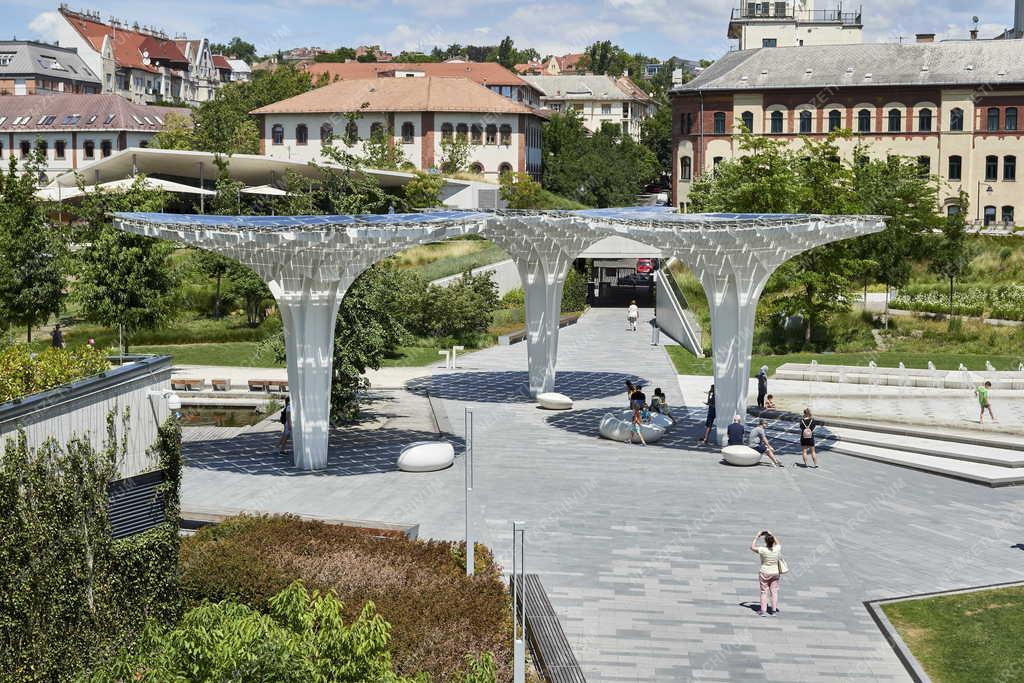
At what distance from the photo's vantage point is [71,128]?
9744cm

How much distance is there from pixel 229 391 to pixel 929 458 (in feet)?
58.0

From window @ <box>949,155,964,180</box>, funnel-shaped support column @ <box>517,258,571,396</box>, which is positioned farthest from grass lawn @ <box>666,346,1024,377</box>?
window @ <box>949,155,964,180</box>

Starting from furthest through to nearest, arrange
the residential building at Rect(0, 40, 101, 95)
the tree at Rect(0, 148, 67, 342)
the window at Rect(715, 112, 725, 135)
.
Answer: the residential building at Rect(0, 40, 101, 95)
the window at Rect(715, 112, 725, 135)
the tree at Rect(0, 148, 67, 342)

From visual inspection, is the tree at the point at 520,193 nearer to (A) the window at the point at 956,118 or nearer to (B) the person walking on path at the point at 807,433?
(A) the window at the point at 956,118

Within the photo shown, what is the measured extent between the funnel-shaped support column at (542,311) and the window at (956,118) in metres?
49.3

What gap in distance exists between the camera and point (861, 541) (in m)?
19.9

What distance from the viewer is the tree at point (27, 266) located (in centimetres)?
3534

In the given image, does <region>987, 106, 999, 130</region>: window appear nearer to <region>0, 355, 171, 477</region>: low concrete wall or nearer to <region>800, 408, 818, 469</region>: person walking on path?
<region>800, 408, 818, 469</region>: person walking on path

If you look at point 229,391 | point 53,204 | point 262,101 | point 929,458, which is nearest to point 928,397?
point 929,458

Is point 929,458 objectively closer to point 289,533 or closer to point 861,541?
point 861,541

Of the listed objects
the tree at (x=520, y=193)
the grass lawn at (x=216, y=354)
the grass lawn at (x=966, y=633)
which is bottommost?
the grass lawn at (x=966, y=633)

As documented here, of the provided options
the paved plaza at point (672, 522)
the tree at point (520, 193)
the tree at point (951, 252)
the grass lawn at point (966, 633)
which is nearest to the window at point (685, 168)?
the tree at point (520, 193)

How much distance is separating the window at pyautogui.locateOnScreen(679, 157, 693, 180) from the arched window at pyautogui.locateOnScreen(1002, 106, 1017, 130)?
18.8 meters

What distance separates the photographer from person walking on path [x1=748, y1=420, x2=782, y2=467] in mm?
24922
